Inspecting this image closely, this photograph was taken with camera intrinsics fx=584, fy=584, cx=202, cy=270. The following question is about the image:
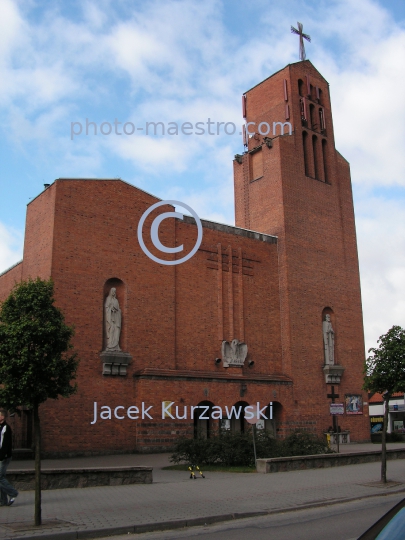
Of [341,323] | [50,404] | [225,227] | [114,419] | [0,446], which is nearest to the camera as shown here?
[0,446]

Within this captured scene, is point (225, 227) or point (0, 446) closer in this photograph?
point (0, 446)

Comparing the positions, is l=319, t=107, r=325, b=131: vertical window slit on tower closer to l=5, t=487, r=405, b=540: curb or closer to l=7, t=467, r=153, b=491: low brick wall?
l=7, t=467, r=153, b=491: low brick wall

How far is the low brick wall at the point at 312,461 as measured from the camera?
16.1 meters

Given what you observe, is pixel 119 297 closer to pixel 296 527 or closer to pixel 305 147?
pixel 305 147

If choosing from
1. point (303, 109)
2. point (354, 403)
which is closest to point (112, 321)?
point (354, 403)

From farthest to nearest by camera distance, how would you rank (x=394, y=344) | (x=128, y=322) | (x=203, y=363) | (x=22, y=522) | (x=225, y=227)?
1. (x=225, y=227)
2. (x=203, y=363)
3. (x=128, y=322)
4. (x=394, y=344)
5. (x=22, y=522)

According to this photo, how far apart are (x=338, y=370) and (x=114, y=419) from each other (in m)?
13.5

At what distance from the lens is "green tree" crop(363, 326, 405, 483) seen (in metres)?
15.8

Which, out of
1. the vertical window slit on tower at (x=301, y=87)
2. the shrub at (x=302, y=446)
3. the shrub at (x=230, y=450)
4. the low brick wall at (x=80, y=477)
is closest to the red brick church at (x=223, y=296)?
the vertical window slit on tower at (x=301, y=87)

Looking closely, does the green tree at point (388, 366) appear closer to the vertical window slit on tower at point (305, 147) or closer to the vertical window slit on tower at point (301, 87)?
the vertical window slit on tower at point (305, 147)

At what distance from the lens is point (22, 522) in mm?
9211

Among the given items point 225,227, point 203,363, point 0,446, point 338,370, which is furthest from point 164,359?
point 0,446

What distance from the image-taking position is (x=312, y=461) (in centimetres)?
1731

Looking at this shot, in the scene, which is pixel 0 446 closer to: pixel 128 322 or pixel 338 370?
pixel 128 322
